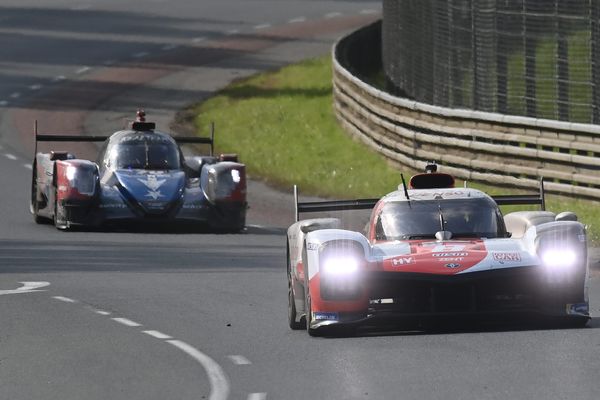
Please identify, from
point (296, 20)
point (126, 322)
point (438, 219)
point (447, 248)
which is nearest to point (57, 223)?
point (126, 322)

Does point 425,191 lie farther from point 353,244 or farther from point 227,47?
point 227,47

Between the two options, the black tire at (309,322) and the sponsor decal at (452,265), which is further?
the black tire at (309,322)

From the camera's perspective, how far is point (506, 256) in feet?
48.3

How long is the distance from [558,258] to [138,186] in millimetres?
11902

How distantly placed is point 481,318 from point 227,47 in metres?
40.7

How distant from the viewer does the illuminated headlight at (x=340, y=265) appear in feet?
48.1

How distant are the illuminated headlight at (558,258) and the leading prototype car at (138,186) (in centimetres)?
1169

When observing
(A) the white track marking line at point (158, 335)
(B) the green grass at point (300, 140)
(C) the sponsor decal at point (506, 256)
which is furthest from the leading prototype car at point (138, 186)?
(C) the sponsor decal at point (506, 256)

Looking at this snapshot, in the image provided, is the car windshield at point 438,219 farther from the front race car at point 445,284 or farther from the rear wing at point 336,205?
the front race car at point 445,284

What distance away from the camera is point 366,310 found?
48.0 ft

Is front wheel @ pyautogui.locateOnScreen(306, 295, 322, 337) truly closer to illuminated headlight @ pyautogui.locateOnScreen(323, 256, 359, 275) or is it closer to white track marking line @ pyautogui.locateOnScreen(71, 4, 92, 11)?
illuminated headlight @ pyautogui.locateOnScreen(323, 256, 359, 275)

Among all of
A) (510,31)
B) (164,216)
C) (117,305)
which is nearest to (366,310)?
(117,305)

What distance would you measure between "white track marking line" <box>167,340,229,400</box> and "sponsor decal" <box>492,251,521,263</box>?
2511 mm

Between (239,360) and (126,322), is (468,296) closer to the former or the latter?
(239,360)
